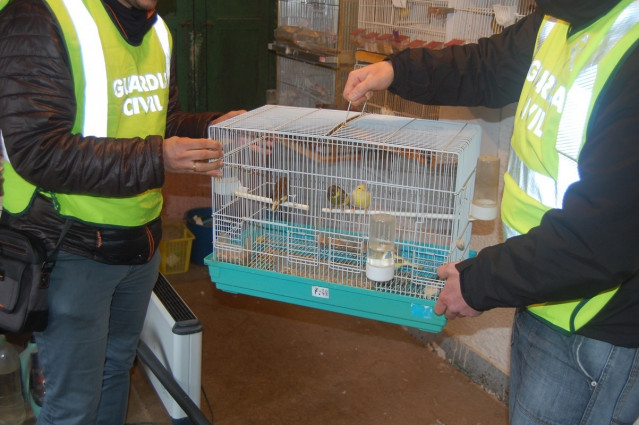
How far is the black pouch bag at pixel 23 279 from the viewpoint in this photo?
143 cm

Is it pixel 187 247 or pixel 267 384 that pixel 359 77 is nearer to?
pixel 267 384

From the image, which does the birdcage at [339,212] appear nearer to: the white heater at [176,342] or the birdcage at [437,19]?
the white heater at [176,342]

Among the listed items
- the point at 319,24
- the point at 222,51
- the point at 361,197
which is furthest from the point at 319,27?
the point at 361,197

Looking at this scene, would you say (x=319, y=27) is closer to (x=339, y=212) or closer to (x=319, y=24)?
(x=319, y=24)

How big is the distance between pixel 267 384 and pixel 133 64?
150 centimetres

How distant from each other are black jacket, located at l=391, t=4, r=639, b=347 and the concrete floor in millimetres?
1398

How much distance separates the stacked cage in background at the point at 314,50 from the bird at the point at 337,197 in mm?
1814

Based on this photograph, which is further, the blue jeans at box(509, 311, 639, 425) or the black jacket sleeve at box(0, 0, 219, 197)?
the black jacket sleeve at box(0, 0, 219, 197)

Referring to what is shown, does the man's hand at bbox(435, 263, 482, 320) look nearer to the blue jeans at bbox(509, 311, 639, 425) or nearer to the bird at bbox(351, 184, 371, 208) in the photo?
the blue jeans at bbox(509, 311, 639, 425)

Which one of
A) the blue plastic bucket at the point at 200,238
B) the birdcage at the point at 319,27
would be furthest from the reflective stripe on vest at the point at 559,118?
the blue plastic bucket at the point at 200,238

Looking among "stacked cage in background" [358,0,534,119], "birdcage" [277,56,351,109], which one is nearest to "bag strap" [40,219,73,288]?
"stacked cage in background" [358,0,534,119]

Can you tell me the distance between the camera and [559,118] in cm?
112

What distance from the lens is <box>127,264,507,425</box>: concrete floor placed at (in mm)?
2430

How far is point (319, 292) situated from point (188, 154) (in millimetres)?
439
